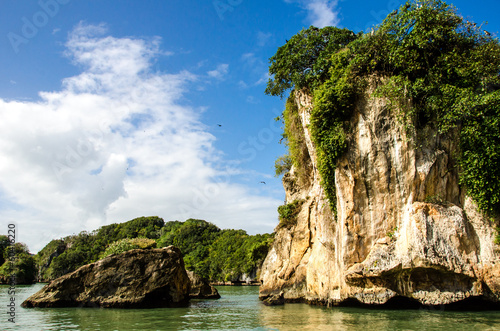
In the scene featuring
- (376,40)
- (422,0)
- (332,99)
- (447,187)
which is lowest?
(447,187)

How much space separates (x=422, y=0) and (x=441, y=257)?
41.9ft

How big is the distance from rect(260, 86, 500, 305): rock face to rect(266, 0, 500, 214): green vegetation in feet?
1.99

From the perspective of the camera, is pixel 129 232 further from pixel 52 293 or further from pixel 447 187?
A: pixel 447 187

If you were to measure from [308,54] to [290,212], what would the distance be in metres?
12.5

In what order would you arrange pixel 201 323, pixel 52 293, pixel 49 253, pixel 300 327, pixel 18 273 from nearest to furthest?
pixel 300 327, pixel 201 323, pixel 52 293, pixel 18 273, pixel 49 253

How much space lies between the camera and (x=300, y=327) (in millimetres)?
12133

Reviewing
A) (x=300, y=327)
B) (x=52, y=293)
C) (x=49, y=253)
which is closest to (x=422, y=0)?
(x=300, y=327)

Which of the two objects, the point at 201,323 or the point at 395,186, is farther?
the point at 395,186

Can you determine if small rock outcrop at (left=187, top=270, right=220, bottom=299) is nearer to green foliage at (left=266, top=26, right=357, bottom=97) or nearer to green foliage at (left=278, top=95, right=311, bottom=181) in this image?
green foliage at (left=278, top=95, right=311, bottom=181)

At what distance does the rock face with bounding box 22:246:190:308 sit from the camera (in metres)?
20.8

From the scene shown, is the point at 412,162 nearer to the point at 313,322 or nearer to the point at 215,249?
the point at 313,322

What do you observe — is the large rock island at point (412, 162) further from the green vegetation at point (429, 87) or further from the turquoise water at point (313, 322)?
the turquoise water at point (313, 322)

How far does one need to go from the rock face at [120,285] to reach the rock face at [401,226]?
981 cm

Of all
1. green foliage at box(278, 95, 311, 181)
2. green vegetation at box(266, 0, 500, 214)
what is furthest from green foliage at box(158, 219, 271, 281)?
green vegetation at box(266, 0, 500, 214)
